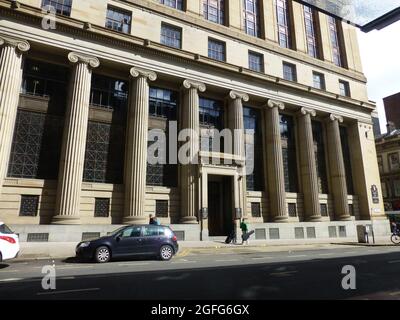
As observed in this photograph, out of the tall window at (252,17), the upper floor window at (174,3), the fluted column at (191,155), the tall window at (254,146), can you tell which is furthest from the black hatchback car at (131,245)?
the tall window at (252,17)

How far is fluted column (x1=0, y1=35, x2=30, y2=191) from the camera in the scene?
58.2ft

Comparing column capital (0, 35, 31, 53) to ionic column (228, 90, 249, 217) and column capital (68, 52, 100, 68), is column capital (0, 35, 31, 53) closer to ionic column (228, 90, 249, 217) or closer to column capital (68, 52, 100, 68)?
column capital (68, 52, 100, 68)

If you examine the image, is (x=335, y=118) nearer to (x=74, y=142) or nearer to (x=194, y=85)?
(x=194, y=85)

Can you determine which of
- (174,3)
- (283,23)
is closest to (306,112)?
(283,23)

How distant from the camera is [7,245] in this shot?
11.2m

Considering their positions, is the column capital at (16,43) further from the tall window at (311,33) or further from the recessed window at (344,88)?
the recessed window at (344,88)

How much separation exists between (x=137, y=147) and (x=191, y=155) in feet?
13.6

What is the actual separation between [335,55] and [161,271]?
35828 mm

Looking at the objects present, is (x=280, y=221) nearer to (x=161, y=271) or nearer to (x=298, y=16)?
(x=161, y=271)

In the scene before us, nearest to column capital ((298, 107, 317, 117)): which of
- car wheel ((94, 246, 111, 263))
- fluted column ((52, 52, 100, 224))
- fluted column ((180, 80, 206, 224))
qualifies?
fluted column ((180, 80, 206, 224))

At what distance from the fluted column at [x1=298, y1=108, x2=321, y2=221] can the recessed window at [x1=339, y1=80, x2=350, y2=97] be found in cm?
748

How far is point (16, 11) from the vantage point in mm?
19141

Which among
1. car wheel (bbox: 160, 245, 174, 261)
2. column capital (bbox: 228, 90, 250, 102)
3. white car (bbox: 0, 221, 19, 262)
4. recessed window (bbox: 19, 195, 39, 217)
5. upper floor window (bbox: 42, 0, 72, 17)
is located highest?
upper floor window (bbox: 42, 0, 72, 17)
